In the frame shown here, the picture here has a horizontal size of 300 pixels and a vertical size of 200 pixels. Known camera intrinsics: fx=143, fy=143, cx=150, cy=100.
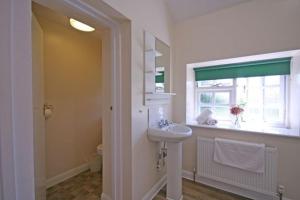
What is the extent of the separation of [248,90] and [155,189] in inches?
75.5

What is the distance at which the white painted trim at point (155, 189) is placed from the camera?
5.51 feet

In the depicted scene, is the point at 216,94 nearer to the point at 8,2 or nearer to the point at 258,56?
the point at 258,56

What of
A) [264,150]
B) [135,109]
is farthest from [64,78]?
[264,150]

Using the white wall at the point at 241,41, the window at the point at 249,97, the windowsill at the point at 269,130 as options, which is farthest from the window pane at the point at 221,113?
the white wall at the point at 241,41

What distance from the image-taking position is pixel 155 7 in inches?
70.2

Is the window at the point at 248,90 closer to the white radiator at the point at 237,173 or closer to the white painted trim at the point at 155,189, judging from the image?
the white radiator at the point at 237,173

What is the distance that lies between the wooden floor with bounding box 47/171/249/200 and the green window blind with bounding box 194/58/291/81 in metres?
1.59

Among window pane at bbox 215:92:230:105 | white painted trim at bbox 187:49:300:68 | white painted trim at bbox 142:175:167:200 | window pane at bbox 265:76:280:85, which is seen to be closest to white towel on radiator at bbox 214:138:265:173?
window pane at bbox 215:92:230:105

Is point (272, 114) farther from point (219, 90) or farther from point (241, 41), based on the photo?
point (241, 41)

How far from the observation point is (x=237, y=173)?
1778 mm

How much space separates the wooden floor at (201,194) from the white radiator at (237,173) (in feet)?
0.45

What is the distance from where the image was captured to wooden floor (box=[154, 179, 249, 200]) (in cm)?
176

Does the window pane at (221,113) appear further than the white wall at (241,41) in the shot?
Yes

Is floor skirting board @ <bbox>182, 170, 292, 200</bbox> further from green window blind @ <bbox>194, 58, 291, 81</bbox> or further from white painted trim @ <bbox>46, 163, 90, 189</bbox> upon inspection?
white painted trim @ <bbox>46, 163, 90, 189</bbox>
